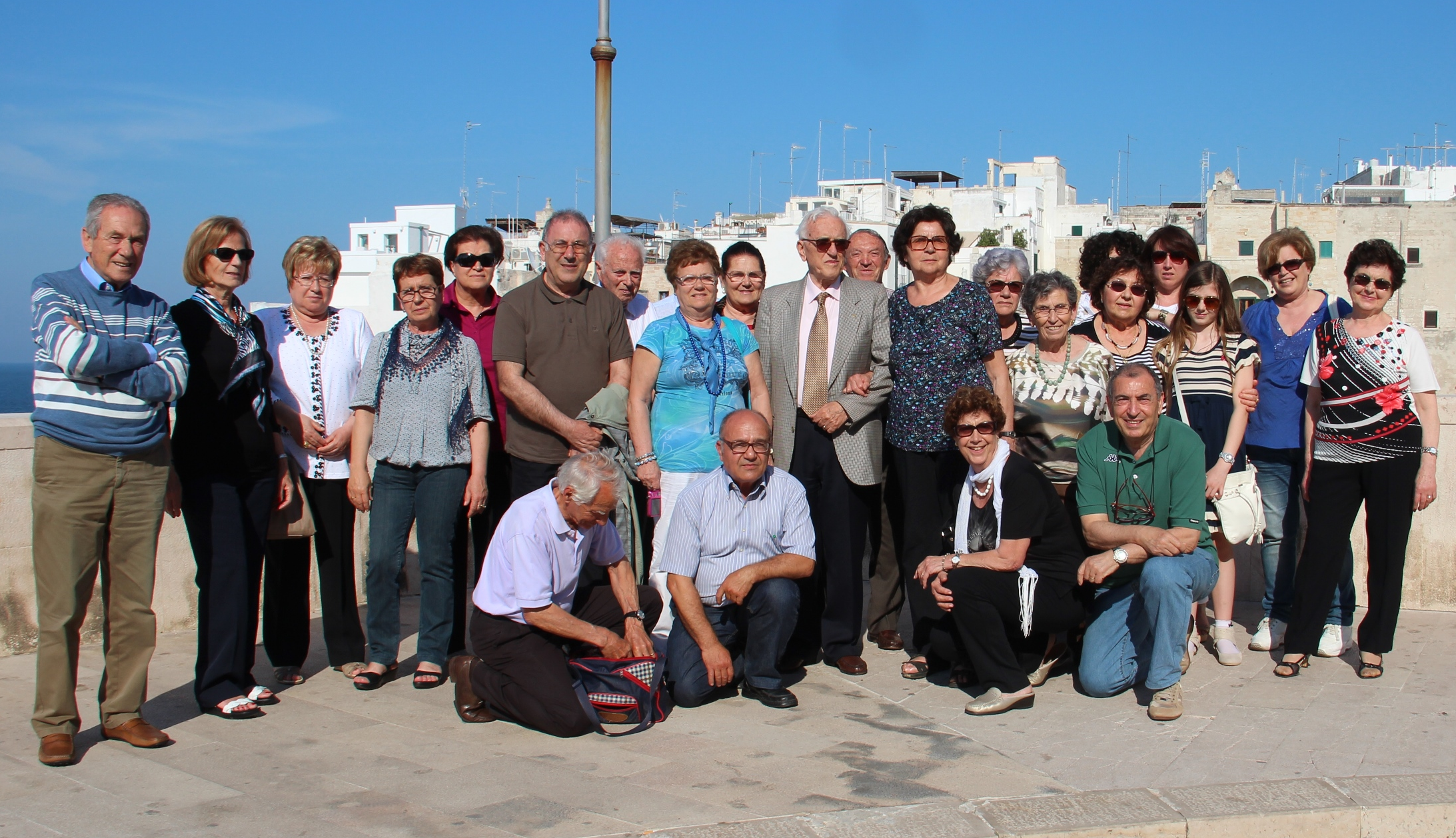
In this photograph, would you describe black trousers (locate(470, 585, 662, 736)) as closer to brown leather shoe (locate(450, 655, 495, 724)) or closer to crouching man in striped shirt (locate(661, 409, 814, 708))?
brown leather shoe (locate(450, 655, 495, 724))

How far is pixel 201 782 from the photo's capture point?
12.2 ft

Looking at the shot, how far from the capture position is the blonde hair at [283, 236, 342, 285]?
15.7 ft

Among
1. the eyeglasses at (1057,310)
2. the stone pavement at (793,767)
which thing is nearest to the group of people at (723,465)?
the eyeglasses at (1057,310)

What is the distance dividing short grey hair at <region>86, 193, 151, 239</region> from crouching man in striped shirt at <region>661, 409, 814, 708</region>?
7.68 ft

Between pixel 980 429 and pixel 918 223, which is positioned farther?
pixel 918 223

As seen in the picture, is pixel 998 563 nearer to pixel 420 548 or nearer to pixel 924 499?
pixel 924 499

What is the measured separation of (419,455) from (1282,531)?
4.22 m

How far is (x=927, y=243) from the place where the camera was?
5203mm

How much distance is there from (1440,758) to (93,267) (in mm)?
5264

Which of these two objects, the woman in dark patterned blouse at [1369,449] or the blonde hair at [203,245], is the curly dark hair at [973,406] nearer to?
the woman in dark patterned blouse at [1369,449]

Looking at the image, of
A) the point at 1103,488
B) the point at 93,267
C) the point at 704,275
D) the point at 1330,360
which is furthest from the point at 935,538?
the point at 93,267

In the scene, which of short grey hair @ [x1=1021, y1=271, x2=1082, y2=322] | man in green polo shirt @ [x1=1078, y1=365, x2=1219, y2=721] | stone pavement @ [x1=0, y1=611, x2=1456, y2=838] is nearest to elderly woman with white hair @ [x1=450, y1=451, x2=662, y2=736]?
stone pavement @ [x1=0, y1=611, x2=1456, y2=838]

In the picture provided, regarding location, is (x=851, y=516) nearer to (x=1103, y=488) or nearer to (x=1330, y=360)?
(x=1103, y=488)

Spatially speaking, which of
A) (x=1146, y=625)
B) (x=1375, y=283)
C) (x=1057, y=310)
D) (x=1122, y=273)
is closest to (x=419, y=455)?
(x=1057, y=310)
